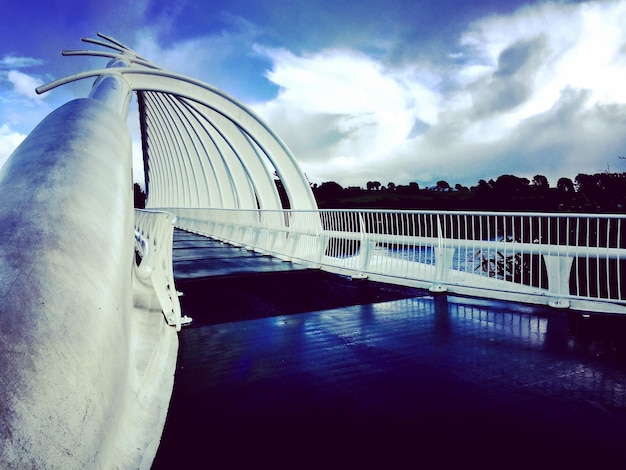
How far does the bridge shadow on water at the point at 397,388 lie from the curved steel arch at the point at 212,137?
8572mm

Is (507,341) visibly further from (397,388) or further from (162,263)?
(162,263)

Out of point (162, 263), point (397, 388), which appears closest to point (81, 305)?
point (397, 388)

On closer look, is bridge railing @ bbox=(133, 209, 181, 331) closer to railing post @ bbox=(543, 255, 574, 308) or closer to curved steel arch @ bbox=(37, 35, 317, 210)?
railing post @ bbox=(543, 255, 574, 308)

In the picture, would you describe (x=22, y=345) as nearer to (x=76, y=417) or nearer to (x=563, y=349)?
(x=76, y=417)

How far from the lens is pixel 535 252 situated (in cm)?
654

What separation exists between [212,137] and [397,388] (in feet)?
61.1

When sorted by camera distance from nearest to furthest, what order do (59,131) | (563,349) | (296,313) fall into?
(59,131) → (563,349) → (296,313)

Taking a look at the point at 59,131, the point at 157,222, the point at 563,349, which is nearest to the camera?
the point at 59,131

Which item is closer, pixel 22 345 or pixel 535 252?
pixel 22 345

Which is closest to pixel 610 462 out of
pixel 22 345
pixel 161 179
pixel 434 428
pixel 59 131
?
pixel 434 428

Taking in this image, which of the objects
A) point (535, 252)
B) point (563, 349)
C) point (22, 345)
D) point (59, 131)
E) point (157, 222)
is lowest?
point (563, 349)

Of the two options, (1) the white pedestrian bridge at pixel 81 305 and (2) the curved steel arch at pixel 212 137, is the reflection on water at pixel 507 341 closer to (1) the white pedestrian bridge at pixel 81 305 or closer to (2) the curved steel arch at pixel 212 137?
(1) the white pedestrian bridge at pixel 81 305

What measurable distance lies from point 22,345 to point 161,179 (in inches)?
1732

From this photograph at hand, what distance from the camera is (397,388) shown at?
344 centimetres
